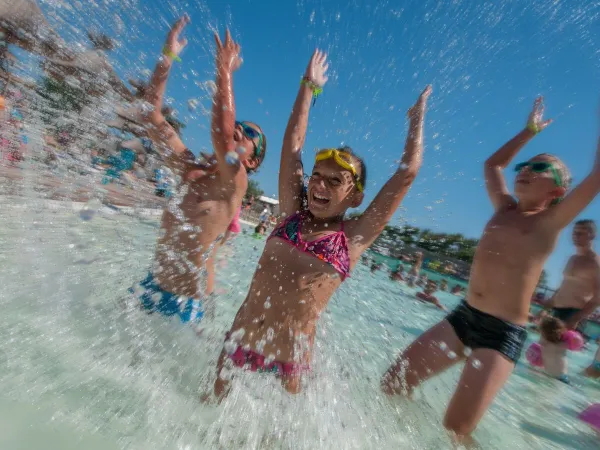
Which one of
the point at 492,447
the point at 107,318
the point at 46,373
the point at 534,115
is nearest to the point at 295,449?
the point at 46,373

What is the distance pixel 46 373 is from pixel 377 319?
5.19 metres

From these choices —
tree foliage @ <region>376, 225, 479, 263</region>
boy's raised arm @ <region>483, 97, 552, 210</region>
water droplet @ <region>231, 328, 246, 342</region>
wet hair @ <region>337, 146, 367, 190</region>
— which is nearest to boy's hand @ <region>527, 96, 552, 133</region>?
boy's raised arm @ <region>483, 97, 552, 210</region>

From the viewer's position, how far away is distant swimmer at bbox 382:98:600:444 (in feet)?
7.61

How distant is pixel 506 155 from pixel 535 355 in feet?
11.8

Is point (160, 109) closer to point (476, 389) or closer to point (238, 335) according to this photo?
point (238, 335)

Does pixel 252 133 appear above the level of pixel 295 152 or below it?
above

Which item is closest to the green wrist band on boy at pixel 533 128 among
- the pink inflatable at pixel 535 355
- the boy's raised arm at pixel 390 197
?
the boy's raised arm at pixel 390 197

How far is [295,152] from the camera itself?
263 centimetres

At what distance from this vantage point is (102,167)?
16.4 ft

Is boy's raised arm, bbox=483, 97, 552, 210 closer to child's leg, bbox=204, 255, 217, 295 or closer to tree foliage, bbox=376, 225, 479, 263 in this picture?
tree foliage, bbox=376, 225, 479, 263

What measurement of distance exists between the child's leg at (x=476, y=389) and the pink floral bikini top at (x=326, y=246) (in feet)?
3.49

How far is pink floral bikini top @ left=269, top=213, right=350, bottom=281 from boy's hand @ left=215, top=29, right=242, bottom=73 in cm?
132

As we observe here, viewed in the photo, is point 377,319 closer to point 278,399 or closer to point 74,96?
point 278,399

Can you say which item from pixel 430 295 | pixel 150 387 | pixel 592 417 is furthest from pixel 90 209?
pixel 430 295
